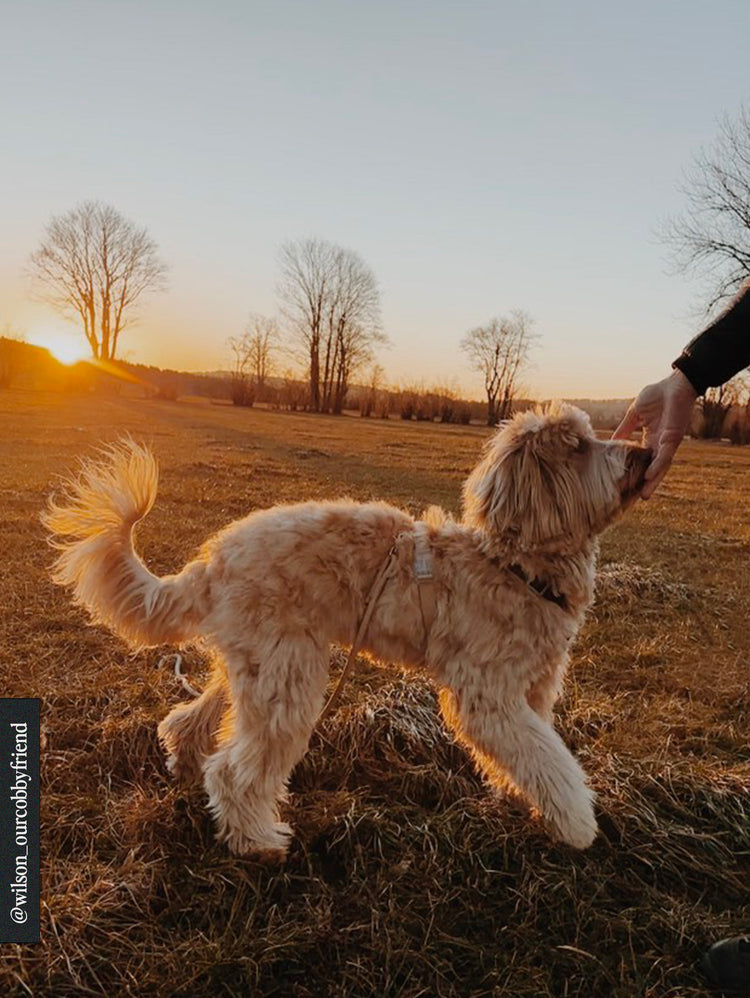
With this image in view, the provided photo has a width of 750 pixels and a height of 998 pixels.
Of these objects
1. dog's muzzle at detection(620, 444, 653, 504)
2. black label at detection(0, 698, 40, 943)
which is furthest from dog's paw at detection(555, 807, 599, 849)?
black label at detection(0, 698, 40, 943)

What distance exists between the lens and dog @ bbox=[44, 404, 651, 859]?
2.85 metres

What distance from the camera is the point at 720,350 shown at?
2.68m

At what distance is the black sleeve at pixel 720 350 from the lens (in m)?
2.63

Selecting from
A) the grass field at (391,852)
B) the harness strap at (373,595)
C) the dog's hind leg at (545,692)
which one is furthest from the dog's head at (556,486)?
the grass field at (391,852)

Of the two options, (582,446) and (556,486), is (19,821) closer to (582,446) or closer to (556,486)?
(556,486)

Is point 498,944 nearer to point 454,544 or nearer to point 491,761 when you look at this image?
point 491,761

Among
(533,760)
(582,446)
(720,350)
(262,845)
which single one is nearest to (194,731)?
(262,845)

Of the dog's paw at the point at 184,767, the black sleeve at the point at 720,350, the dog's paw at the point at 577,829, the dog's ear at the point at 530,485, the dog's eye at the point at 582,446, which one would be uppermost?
the black sleeve at the point at 720,350

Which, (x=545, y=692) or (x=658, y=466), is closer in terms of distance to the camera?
(x=658, y=466)

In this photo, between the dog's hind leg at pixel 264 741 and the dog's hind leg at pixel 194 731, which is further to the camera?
the dog's hind leg at pixel 194 731

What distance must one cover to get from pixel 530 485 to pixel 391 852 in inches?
70.2

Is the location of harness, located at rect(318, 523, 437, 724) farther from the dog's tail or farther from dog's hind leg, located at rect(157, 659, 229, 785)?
the dog's tail

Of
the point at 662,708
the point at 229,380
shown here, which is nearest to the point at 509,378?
the point at 229,380

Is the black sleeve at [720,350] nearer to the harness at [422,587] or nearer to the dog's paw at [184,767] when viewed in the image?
the harness at [422,587]
